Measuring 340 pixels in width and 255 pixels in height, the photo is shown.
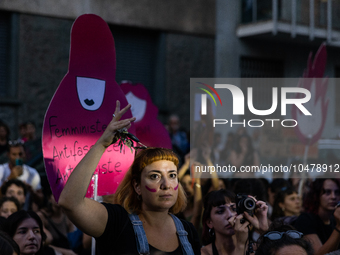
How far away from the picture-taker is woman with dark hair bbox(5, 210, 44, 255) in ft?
12.2

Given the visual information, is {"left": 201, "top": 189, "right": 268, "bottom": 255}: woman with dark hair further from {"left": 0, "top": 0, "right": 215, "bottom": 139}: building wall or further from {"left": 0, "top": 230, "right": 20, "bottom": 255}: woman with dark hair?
{"left": 0, "top": 0, "right": 215, "bottom": 139}: building wall

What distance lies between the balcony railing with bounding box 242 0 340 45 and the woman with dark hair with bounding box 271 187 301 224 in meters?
8.41

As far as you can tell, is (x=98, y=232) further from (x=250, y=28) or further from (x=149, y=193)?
(x=250, y=28)

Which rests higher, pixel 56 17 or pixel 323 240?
pixel 56 17

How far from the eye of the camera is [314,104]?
20.0 ft

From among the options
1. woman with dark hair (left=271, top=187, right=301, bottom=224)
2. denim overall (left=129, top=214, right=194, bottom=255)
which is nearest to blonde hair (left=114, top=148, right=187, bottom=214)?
denim overall (left=129, top=214, right=194, bottom=255)

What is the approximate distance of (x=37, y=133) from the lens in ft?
33.0

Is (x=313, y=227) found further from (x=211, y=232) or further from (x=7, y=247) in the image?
(x=7, y=247)

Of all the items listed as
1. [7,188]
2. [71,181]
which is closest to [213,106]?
[7,188]

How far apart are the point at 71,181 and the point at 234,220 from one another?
3.78 feet

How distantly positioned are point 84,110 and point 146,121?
171 cm

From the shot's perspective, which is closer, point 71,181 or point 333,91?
point 71,181

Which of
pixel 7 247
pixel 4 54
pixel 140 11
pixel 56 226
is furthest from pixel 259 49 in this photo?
pixel 7 247

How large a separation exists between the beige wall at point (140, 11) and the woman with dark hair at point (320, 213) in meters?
7.65
